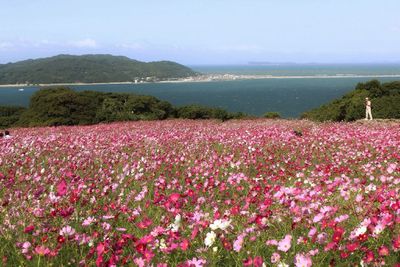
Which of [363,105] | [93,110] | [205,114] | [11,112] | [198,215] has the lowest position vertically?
[11,112]

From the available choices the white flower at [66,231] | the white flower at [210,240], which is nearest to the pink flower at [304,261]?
the white flower at [210,240]

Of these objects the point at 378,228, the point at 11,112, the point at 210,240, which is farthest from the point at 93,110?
the point at 378,228

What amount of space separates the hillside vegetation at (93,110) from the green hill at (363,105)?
8251 millimetres

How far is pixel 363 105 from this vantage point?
31578 millimetres

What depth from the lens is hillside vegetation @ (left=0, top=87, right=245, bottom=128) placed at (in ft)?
130

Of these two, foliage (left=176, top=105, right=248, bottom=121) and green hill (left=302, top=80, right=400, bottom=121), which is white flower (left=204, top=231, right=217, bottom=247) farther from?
foliage (left=176, top=105, right=248, bottom=121)

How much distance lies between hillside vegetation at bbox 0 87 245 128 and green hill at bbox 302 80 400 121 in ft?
27.1

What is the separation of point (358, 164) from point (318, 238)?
235 inches

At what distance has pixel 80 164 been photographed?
8.45m

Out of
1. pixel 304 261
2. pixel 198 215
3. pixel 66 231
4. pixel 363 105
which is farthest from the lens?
pixel 363 105

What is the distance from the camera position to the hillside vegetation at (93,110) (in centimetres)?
3953

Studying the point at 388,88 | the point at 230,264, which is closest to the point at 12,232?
the point at 230,264

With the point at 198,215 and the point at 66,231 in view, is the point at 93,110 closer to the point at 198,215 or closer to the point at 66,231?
the point at 198,215

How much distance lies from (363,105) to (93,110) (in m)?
25.2
